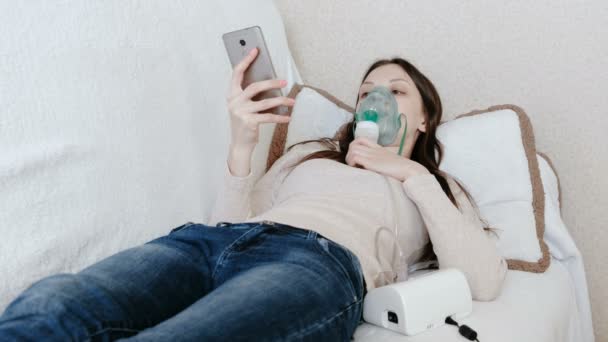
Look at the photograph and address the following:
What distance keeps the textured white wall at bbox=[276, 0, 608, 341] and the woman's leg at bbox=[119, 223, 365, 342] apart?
0.99 meters

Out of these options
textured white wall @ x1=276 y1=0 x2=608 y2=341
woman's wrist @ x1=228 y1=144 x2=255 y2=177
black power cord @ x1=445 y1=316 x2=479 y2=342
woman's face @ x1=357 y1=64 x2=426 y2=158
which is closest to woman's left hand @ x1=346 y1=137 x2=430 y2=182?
woman's face @ x1=357 y1=64 x2=426 y2=158

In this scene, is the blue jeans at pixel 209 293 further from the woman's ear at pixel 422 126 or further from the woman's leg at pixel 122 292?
the woman's ear at pixel 422 126

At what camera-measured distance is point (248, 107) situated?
115 centimetres

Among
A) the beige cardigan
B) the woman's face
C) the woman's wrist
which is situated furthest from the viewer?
the woman's face

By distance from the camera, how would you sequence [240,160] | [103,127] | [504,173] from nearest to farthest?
[103,127]
[240,160]
[504,173]

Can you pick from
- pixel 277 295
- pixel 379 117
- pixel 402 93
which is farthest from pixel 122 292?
pixel 402 93

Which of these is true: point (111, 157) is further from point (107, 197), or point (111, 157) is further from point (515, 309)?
point (515, 309)

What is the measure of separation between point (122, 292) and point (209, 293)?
13cm

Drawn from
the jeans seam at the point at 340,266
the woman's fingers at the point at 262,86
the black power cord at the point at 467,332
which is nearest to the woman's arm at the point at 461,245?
the black power cord at the point at 467,332

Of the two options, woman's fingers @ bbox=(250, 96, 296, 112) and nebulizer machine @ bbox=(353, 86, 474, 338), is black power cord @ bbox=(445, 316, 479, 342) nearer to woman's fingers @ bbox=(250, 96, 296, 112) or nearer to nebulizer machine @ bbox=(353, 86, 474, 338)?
nebulizer machine @ bbox=(353, 86, 474, 338)

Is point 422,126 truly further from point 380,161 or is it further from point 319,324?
point 319,324

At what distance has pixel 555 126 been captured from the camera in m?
1.65

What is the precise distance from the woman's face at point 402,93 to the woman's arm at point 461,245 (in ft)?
1.01

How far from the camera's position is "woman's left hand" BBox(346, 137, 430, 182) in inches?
48.2
